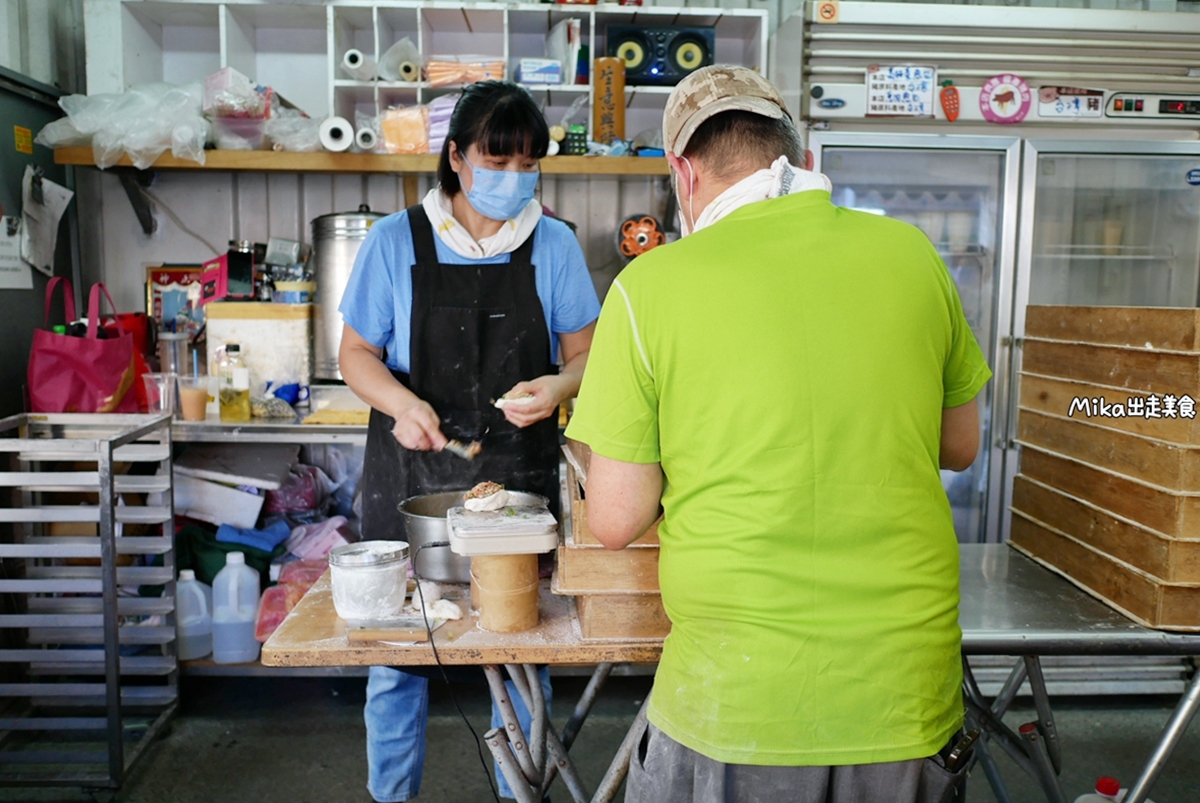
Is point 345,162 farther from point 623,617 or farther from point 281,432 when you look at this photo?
point 623,617

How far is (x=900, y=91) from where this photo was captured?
3826 millimetres

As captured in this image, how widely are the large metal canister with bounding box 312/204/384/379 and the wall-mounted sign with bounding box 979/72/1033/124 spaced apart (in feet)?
8.38

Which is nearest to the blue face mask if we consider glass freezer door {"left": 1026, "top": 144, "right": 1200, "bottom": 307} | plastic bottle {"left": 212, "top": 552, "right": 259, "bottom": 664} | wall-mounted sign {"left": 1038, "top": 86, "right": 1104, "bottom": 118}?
plastic bottle {"left": 212, "top": 552, "right": 259, "bottom": 664}

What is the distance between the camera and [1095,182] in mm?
4203

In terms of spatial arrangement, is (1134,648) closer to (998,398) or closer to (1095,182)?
(998,398)

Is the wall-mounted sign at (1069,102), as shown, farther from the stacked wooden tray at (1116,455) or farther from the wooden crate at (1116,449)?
the wooden crate at (1116,449)

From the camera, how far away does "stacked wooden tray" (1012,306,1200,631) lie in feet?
6.50

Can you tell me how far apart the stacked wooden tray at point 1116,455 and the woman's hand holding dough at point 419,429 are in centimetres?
156

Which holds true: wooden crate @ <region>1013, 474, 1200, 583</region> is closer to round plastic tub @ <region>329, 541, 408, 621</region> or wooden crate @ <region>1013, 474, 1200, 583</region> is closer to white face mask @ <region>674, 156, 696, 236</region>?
white face mask @ <region>674, 156, 696, 236</region>

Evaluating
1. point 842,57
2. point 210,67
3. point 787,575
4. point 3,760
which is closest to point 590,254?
point 842,57

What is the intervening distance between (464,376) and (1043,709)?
66.9 inches

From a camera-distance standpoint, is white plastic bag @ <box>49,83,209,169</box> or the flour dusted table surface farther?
white plastic bag @ <box>49,83,209,169</box>

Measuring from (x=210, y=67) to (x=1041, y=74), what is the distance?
363cm

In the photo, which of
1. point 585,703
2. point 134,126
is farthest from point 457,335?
point 134,126
